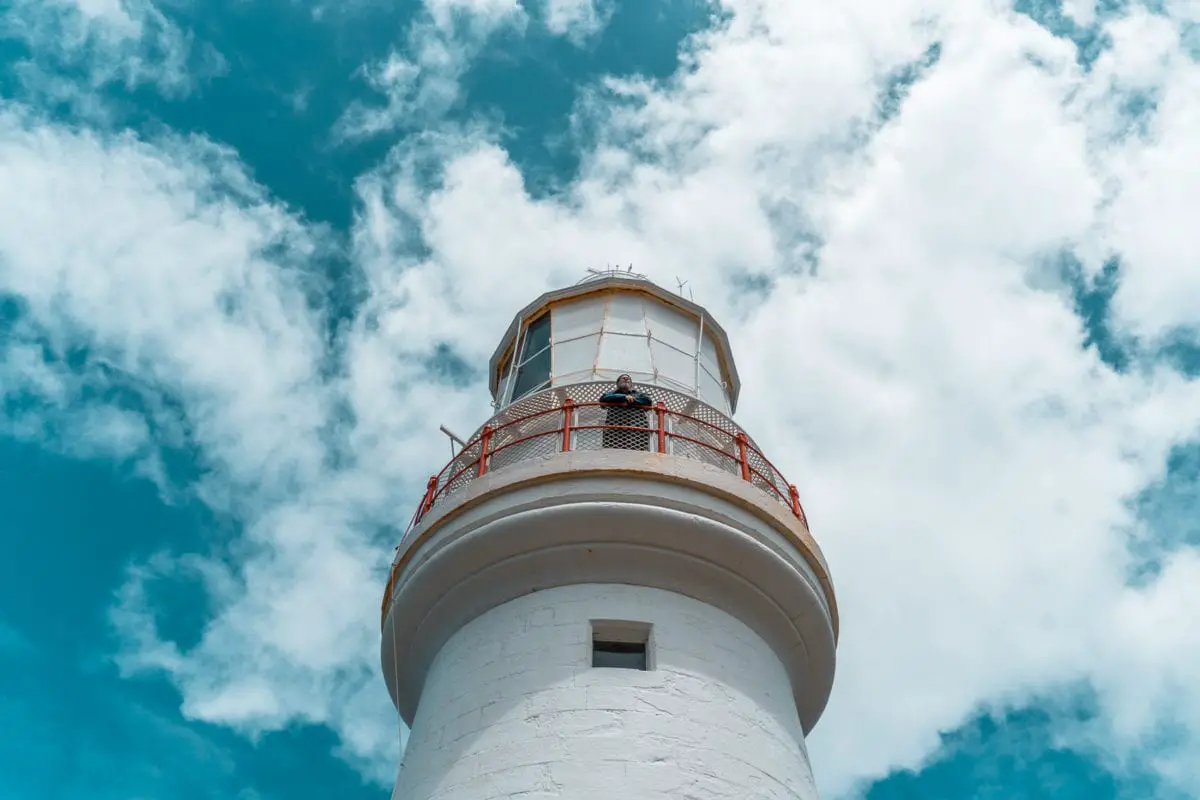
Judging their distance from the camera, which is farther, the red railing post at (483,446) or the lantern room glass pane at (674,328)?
the lantern room glass pane at (674,328)

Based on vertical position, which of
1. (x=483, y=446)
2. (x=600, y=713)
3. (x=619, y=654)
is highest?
(x=483, y=446)

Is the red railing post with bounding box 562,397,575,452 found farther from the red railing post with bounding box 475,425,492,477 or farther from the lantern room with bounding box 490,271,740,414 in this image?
the lantern room with bounding box 490,271,740,414

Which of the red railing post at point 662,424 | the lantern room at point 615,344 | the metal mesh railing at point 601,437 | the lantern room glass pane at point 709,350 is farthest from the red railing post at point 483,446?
the lantern room glass pane at point 709,350

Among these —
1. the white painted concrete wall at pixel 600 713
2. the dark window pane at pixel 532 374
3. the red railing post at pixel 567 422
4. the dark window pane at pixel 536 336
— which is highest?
the dark window pane at pixel 536 336

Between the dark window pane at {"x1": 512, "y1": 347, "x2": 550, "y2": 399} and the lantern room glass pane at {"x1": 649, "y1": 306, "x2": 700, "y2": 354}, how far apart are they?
145cm

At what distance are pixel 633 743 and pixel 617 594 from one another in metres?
1.71

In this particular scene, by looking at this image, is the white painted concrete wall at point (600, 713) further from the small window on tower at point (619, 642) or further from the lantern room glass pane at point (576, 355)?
the lantern room glass pane at point (576, 355)

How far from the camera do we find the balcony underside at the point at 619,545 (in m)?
10.4

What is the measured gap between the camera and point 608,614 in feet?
32.9

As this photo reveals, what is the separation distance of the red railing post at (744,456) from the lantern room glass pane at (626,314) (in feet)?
10.6

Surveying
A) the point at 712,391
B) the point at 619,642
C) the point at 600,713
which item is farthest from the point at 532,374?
the point at 600,713

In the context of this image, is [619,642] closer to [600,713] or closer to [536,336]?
[600,713]

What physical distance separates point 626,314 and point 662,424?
3872mm

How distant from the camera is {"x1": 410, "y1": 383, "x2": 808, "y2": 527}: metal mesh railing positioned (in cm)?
1153
